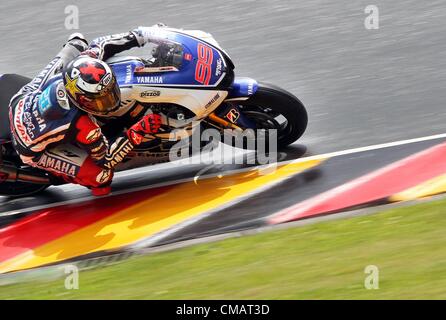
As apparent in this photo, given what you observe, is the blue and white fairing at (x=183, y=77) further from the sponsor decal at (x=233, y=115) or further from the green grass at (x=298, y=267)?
the green grass at (x=298, y=267)

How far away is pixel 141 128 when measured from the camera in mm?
7875

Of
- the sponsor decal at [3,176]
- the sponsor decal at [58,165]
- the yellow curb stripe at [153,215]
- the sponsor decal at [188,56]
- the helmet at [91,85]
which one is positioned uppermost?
the sponsor decal at [188,56]

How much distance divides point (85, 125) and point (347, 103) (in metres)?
2.58

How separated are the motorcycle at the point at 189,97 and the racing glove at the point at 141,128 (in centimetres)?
13

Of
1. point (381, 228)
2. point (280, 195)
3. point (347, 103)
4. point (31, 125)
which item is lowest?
point (381, 228)

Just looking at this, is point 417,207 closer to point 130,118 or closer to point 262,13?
point 130,118

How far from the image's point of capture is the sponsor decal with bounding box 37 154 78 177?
816 centimetres

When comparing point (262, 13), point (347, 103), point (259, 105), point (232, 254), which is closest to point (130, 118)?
point (259, 105)

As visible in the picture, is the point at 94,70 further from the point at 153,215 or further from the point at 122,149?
the point at 153,215

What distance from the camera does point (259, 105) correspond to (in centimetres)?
817

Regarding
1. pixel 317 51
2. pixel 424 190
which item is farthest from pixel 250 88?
pixel 317 51

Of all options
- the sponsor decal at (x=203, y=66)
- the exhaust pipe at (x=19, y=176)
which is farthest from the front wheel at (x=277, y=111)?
the exhaust pipe at (x=19, y=176)

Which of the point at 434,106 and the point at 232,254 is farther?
the point at 434,106

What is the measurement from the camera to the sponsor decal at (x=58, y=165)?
8.16m
